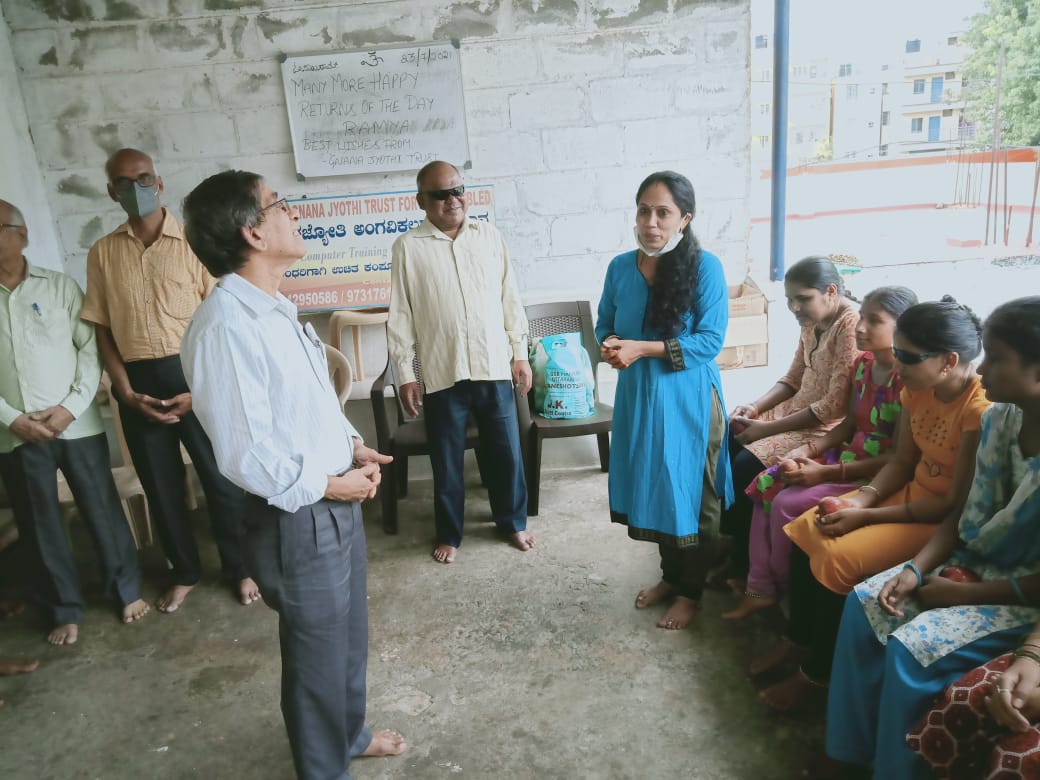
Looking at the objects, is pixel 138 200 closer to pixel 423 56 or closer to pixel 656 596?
pixel 423 56

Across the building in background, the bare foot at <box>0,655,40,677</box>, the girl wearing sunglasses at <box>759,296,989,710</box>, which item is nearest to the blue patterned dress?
the girl wearing sunglasses at <box>759,296,989,710</box>

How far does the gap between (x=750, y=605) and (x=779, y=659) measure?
0.30 metres

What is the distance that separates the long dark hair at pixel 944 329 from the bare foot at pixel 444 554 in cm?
205

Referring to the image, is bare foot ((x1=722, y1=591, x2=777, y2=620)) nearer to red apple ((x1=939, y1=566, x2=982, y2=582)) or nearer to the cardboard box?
red apple ((x1=939, y1=566, x2=982, y2=582))

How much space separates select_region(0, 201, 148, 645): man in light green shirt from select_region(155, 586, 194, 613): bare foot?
0.21 ft

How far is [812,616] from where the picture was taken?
2.27 meters

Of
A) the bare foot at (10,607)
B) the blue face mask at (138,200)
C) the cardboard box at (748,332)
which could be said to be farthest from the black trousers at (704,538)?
the bare foot at (10,607)

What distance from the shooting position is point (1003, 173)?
352 cm

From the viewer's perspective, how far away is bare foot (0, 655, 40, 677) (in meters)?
2.67

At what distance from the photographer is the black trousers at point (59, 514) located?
2812 millimetres

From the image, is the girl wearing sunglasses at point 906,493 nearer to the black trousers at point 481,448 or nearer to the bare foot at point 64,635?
the black trousers at point 481,448

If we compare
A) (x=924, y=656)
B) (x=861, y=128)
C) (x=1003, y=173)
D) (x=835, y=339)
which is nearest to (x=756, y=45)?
(x=861, y=128)

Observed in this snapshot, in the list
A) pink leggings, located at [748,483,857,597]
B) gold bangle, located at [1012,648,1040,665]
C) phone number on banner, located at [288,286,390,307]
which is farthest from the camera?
phone number on banner, located at [288,286,390,307]

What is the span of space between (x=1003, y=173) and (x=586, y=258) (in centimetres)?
199
